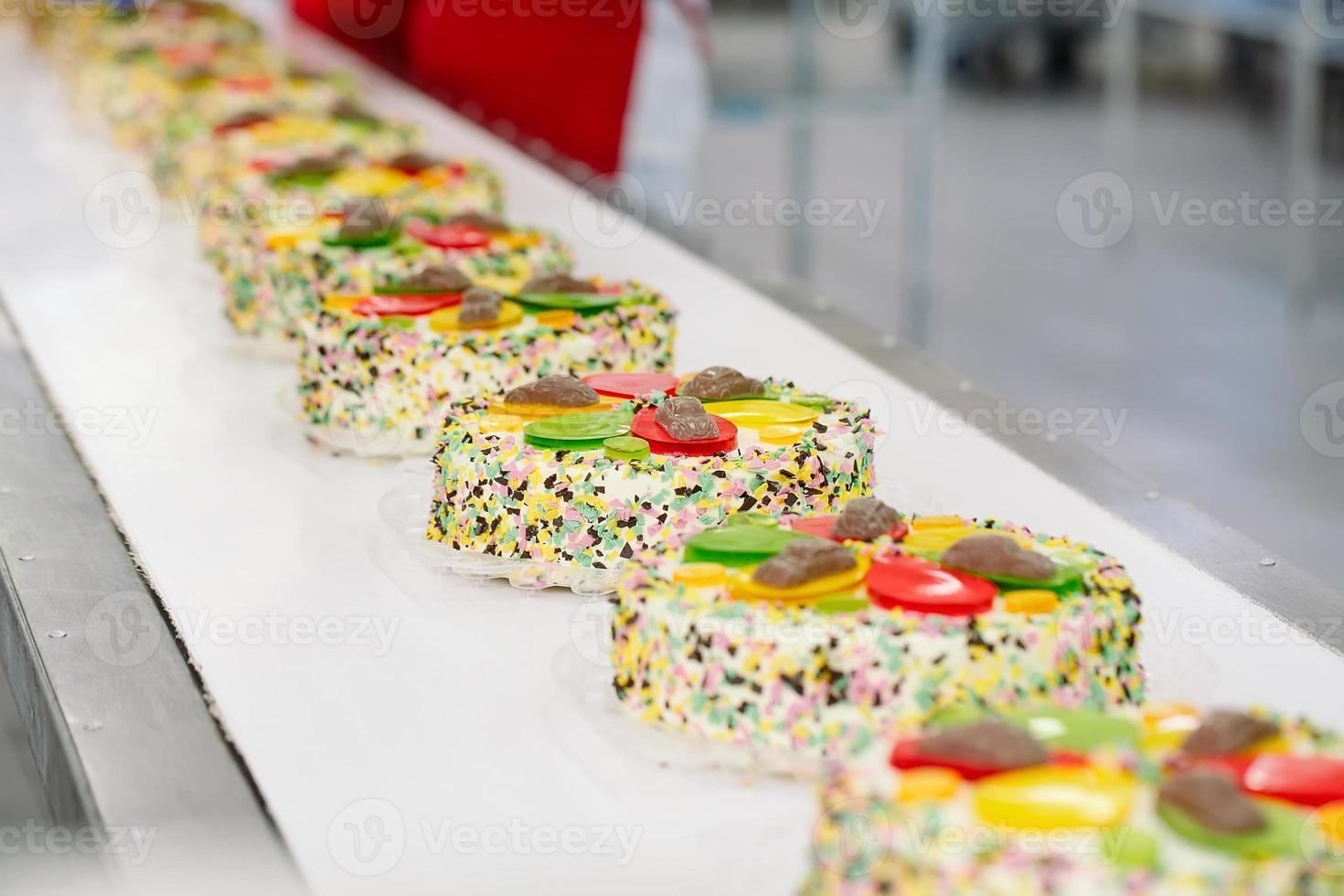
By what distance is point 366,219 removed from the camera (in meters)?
2.18

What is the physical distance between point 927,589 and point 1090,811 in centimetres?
30

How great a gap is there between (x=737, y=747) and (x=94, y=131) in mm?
2689

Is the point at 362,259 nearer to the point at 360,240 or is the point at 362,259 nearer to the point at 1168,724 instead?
the point at 360,240

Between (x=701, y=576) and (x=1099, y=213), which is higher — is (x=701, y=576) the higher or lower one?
the higher one

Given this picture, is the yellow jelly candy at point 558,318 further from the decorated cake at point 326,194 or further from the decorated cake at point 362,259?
the decorated cake at point 326,194

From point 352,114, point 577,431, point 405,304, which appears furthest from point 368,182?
point 577,431

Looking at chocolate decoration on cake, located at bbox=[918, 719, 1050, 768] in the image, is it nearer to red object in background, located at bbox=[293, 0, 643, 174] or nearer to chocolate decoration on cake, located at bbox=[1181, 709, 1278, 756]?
chocolate decoration on cake, located at bbox=[1181, 709, 1278, 756]

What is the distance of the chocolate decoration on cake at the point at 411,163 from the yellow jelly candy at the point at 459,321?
0.70 m

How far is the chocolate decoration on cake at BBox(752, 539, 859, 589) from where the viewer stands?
1194 millimetres

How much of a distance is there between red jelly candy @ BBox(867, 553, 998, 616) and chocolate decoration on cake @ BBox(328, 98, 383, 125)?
191 cm

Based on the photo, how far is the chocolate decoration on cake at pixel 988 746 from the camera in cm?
94

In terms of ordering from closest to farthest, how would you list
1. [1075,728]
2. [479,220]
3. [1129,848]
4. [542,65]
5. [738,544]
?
[1129,848] < [1075,728] < [738,544] < [479,220] < [542,65]

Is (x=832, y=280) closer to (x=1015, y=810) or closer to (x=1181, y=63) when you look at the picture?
(x=1181, y=63)

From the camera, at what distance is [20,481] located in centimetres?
177
